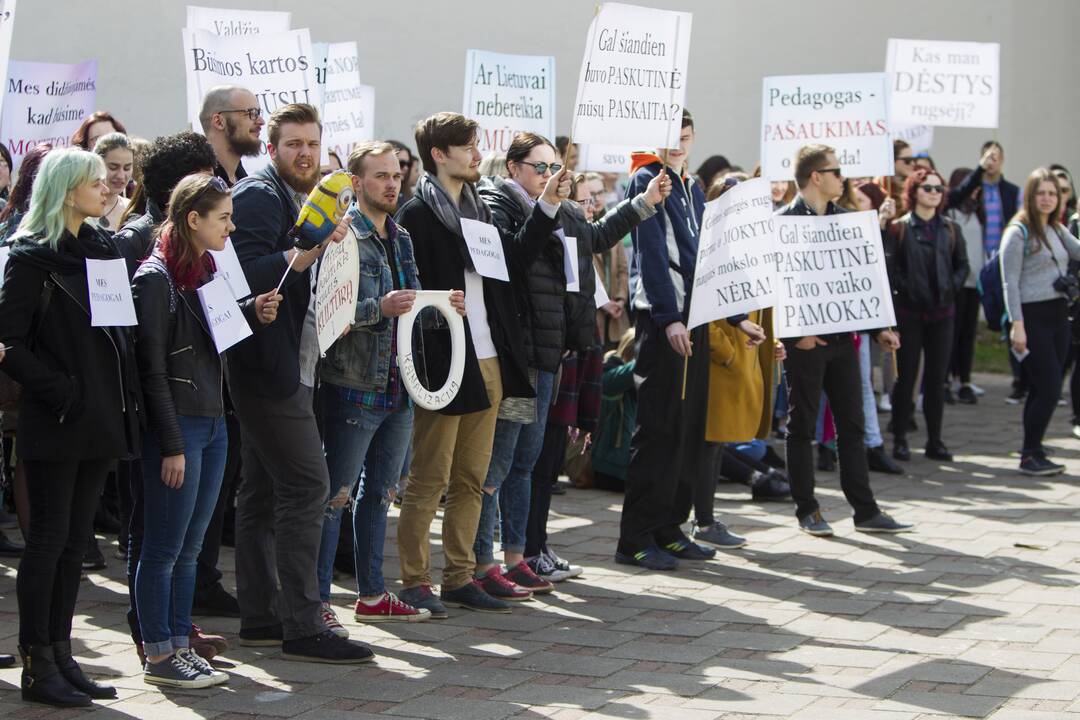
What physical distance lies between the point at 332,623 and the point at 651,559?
84.7 inches

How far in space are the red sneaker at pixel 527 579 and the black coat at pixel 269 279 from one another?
6.52 feet

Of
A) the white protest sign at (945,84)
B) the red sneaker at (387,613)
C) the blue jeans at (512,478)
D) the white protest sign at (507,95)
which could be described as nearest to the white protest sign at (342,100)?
the white protest sign at (507,95)

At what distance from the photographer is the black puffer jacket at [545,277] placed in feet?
22.2

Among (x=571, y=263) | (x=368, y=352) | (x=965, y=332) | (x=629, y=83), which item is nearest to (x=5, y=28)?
(x=368, y=352)

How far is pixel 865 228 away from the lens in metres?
8.55

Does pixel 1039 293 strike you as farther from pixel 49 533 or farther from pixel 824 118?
pixel 49 533

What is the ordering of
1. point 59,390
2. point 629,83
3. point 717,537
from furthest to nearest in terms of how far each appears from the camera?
point 717,537 → point 629,83 → point 59,390

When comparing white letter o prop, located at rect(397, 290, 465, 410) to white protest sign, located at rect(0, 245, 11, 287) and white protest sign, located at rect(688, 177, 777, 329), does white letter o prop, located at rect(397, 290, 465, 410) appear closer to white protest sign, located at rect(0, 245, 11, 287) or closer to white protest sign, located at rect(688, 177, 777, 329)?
white protest sign, located at rect(0, 245, 11, 287)

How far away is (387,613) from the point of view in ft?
20.8

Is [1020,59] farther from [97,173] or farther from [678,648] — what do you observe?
[97,173]

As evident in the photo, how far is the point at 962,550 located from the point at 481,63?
14.4 feet

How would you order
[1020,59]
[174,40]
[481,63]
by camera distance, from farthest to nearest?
1. [1020,59]
2. [174,40]
3. [481,63]

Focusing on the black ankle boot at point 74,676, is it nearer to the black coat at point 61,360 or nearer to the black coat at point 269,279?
the black coat at point 61,360

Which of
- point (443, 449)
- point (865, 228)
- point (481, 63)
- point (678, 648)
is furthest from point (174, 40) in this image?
point (678, 648)
